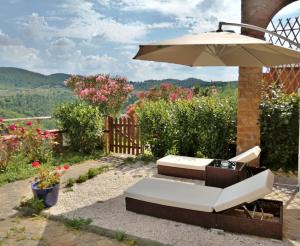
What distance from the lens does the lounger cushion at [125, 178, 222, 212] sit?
4.60 metres

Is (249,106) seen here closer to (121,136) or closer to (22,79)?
(121,136)

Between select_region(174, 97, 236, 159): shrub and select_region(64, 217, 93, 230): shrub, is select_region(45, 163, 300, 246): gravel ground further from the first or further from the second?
select_region(174, 97, 236, 159): shrub

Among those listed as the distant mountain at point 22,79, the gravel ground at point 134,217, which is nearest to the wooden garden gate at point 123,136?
the gravel ground at point 134,217

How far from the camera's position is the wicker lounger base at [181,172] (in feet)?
22.5

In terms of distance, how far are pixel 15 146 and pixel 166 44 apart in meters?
5.58

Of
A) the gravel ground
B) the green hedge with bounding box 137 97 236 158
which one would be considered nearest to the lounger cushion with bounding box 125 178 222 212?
the gravel ground

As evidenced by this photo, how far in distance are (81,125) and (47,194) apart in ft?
14.7

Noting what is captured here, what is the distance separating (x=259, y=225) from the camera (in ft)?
14.3

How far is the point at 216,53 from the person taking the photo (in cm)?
666

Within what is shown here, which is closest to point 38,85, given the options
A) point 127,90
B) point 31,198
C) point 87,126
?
point 127,90

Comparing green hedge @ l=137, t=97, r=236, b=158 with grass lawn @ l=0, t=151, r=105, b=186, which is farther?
green hedge @ l=137, t=97, r=236, b=158

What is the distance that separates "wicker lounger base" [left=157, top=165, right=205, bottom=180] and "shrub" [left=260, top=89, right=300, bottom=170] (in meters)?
1.83

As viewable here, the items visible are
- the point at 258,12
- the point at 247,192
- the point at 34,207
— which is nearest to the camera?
the point at 247,192

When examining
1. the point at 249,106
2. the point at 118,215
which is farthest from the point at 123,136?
the point at 118,215
